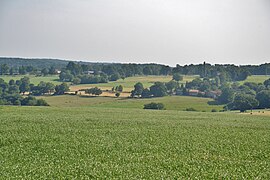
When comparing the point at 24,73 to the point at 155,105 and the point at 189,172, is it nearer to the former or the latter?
the point at 155,105

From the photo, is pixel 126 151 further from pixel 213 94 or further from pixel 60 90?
pixel 60 90

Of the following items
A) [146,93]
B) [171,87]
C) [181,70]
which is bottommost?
[146,93]

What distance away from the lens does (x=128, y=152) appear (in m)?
24.1

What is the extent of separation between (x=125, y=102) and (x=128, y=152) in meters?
64.7

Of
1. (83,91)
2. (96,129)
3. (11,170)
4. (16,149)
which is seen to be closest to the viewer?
(11,170)

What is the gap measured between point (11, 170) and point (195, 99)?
269ft

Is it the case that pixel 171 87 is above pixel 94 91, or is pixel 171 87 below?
above

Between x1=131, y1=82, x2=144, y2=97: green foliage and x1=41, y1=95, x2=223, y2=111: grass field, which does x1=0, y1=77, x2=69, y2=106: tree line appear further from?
x1=131, y1=82, x2=144, y2=97: green foliage

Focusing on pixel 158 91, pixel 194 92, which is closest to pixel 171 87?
pixel 194 92

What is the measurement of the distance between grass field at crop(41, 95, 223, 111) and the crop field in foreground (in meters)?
46.1

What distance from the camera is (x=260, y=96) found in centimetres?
9031

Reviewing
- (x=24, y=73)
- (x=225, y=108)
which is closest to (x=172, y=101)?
(x=225, y=108)

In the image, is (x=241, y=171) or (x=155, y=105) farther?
(x=155, y=105)

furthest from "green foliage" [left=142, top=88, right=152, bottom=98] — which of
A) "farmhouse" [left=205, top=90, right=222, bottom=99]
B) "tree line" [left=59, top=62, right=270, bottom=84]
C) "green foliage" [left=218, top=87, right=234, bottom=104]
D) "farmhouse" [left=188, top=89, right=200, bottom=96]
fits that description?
"tree line" [left=59, top=62, right=270, bottom=84]
